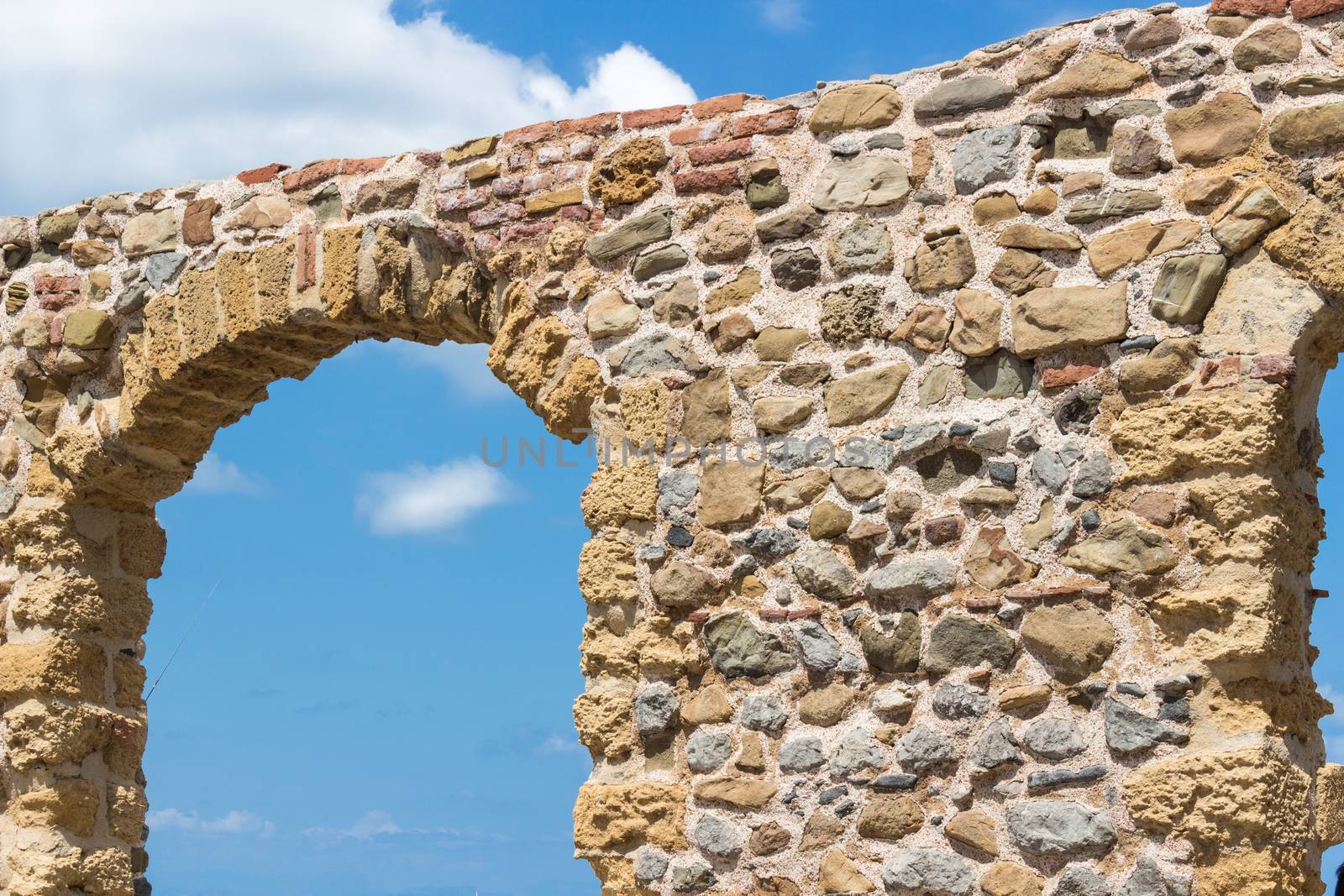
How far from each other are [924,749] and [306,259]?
2758mm

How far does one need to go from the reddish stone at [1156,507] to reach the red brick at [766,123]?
5.23 ft

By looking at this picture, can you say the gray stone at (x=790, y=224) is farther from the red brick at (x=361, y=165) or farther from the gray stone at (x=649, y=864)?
the gray stone at (x=649, y=864)

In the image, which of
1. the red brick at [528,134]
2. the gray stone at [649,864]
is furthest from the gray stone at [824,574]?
the red brick at [528,134]

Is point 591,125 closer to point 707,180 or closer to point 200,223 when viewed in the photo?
point 707,180

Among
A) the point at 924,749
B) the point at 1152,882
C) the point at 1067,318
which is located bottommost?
the point at 1152,882

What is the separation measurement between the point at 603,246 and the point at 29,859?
3.04 metres

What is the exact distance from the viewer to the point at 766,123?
4750 mm

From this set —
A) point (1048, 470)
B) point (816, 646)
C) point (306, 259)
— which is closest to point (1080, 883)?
point (816, 646)

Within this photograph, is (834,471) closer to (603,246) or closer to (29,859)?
(603,246)

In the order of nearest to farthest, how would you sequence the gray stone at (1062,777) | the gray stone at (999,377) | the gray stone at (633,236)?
the gray stone at (1062,777), the gray stone at (999,377), the gray stone at (633,236)

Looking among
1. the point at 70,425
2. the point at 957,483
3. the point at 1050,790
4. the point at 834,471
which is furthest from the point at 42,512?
the point at 1050,790

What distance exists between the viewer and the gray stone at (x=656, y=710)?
14.8 feet

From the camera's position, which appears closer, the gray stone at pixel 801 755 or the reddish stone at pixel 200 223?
the gray stone at pixel 801 755

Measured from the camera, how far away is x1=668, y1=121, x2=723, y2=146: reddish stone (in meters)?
4.82
